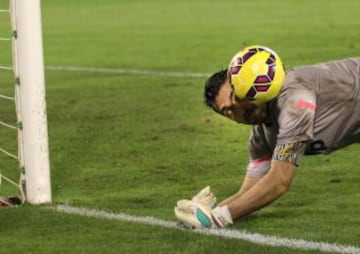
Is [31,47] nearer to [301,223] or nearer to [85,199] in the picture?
[85,199]

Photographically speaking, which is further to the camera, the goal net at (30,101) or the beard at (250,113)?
the goal net at (30,101)

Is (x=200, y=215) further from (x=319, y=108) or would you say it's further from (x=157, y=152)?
(x=157, y=152)

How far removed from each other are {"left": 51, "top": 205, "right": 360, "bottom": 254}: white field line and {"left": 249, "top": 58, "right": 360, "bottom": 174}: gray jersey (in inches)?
21.9

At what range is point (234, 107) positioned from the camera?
5.80m

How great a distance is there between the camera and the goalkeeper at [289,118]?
5.66 m

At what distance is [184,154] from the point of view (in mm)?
9156

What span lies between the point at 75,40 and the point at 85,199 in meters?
15.5

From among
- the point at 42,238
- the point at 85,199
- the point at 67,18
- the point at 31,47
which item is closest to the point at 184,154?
the point at 85,199

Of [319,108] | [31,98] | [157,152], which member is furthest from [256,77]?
[157,152]

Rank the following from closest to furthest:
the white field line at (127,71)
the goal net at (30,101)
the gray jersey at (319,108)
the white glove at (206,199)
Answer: the gray jersey at (319,108), the white glove at (206,199), the goal net at (30,101), the white field line at (127,71)

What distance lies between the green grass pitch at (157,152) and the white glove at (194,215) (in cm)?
8

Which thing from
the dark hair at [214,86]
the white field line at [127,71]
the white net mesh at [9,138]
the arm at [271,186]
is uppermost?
the dark hair at [214,86]

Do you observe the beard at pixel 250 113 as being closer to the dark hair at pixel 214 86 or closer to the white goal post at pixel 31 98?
the dark hair at pixel 214 86

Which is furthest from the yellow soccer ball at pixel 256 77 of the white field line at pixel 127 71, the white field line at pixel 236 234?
the white field line at pixel 127 71
